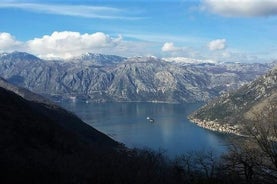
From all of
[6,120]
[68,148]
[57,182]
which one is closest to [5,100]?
[6,120]

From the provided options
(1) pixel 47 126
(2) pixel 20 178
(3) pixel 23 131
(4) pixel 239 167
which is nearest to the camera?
(4) pixel 239 167

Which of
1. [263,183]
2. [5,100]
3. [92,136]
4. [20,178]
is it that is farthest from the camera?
[92,136]

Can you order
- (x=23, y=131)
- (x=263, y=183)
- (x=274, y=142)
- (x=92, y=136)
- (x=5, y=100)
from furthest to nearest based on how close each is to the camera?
(x=92, y=136) < (x=5, y=100) < (x=23, y=131) < (x=274, y=142) < (x=263, y=183)

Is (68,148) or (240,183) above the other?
(240,183)

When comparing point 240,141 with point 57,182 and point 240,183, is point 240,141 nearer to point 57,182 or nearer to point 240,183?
point 240,183

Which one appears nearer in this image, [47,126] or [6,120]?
[6,120]

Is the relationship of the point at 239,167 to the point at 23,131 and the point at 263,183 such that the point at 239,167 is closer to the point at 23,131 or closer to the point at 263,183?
the point at 263,183

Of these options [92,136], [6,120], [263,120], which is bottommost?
[92,136]

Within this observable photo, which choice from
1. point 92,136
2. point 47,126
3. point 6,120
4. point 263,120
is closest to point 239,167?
point 263,120

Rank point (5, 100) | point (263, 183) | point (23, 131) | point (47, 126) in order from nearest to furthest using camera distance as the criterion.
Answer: point (263, 183), point (23, 131), point (47, 126), point (5, 100)
